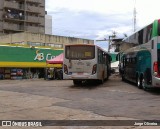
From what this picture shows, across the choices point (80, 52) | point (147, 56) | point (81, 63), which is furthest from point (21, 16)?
point (147, 56)

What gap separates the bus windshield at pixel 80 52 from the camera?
23641 mm

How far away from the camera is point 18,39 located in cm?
5741

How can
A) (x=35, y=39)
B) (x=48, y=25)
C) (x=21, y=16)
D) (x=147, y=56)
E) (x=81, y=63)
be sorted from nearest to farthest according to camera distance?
(x=147, y=56)
(x=81, y=63)
(x=35, y=39)
(x=21, y=16)
(x=48, y=25)

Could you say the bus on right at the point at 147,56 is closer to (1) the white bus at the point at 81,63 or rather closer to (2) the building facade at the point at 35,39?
(1) the white bus at the point at 81,63

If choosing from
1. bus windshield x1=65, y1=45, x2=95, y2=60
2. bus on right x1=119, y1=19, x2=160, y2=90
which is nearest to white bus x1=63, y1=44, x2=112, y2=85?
bus windshield x1=65, y1=45, x2=95, y2=60

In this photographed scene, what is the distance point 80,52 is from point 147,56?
565cm

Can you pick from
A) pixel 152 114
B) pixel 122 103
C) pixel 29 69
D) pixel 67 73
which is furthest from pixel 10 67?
pixel 152 114

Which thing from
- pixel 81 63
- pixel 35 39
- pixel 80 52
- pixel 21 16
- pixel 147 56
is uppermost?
pixel 21 16

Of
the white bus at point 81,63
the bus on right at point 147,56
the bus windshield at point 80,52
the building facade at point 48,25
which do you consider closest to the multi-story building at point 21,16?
the building facade at point 48,25

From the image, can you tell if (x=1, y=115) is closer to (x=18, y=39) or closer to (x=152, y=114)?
(x=152, y=114)

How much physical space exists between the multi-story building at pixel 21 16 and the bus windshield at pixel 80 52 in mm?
57025

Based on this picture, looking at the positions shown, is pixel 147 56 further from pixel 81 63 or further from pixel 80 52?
pixel 80 52

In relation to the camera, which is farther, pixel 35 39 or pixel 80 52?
pixel 35 39

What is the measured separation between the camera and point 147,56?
19.4m
